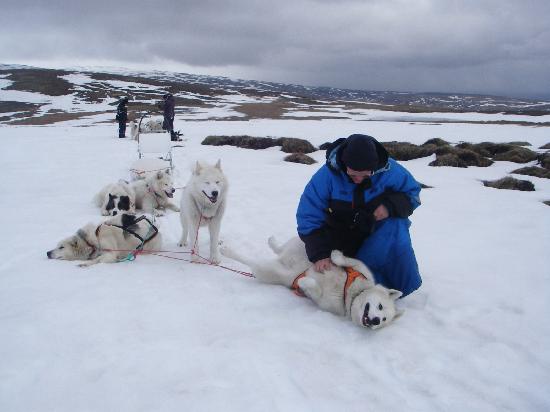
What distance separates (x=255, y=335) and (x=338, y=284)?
3.12 ft

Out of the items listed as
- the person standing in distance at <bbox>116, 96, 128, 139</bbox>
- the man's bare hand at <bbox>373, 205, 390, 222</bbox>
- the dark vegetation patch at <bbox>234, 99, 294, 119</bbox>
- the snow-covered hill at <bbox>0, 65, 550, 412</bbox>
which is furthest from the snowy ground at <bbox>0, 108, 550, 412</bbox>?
the dark vegetation patch at <bbox>234, 99, 294, 119</bbox>

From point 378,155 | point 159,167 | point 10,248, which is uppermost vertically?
point 378,155

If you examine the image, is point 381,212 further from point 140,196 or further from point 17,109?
point 17,109

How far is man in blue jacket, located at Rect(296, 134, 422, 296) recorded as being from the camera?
3.73 m

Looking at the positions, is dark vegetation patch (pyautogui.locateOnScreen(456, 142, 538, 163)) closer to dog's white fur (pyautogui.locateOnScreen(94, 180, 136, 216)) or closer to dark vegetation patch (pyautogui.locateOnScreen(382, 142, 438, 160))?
dark vegetation patch (pyautogui.locateOnScreen(382, 142, 438, 160))

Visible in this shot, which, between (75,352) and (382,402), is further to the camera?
(75,352)

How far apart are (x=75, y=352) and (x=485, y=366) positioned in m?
2.92

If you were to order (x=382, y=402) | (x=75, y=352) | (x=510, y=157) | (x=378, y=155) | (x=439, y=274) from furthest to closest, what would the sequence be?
1. (x=510, y=157)
2. (x=439, y=274)
3. (x=378, y=155)
4. (x=75, y=352)
5. (x=382, y=402)

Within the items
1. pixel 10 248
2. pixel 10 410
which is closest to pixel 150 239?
pixel 10 248

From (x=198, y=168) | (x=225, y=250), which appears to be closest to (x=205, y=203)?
(x=198, y=168)

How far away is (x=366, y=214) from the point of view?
3.78m

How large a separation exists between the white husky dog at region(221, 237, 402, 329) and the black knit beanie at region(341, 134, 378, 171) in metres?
0.87

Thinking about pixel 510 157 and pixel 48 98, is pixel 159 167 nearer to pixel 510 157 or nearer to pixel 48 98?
pixel 510 157

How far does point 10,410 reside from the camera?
220 cm
